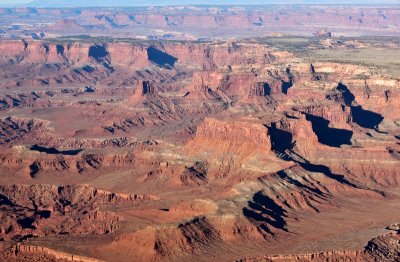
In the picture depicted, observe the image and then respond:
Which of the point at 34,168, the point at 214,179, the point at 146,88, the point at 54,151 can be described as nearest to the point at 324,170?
the point at 214,179

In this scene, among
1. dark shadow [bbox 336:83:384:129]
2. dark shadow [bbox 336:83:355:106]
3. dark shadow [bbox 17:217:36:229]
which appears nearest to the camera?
dark shadow [bbox 17:217:36:229]

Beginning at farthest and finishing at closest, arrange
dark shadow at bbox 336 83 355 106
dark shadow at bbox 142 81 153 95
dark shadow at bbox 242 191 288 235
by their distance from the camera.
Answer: dark shadow at bbox 142 81 153 95, dark shadow at bbox 336 83 355 106, dark shadow at bbox 242 191 288 235

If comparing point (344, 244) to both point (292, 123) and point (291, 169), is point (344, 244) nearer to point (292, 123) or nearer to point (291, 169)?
point (291, 169)

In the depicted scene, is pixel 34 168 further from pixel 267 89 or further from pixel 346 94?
pixel 346 94

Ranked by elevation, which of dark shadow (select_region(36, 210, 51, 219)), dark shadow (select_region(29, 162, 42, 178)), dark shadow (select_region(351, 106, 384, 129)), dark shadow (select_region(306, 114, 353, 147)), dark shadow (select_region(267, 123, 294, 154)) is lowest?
dark shadow (select_region(36, 210, 51, 219))

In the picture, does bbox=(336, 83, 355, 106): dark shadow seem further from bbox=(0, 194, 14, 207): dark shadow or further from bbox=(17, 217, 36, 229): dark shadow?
bbox=(17, 217, 36, 229): dark shadow

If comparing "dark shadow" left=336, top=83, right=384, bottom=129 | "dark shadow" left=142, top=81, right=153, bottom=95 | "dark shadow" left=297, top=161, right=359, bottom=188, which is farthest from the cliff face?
"dark shadow" left=142, top=81, right=153, bottom=95

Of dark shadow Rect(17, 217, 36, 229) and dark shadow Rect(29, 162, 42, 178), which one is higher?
dark shadow Rect(29, 162, 42, 178)

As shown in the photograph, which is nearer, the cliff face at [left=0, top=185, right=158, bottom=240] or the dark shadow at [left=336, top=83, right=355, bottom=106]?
the cliff face at [left=0, top=185, right=158, bottom=240]

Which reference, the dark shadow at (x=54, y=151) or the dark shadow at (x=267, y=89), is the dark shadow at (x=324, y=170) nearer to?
the dark shadow at (x=54, y=151)
